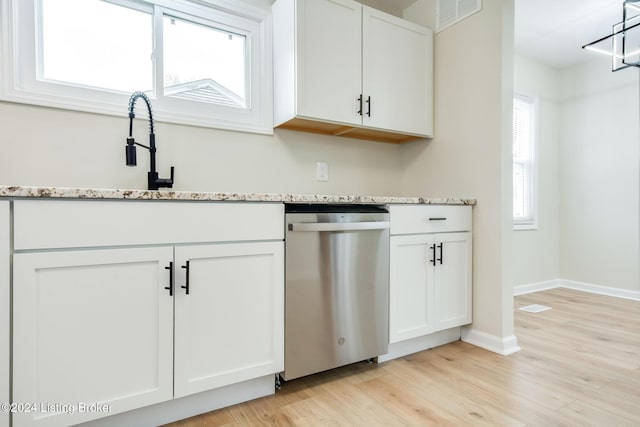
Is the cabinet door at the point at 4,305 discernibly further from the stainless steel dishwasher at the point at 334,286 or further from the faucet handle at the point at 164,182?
the stainless steel dishwasher at the point at 334,286

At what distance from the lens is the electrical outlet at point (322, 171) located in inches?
93.6

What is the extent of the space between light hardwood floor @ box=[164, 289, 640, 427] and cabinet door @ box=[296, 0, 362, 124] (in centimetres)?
145

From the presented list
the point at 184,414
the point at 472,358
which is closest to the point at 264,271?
the point at 184,414

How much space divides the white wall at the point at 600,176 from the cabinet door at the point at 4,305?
4.58 metres

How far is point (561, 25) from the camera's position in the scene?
2.98 m

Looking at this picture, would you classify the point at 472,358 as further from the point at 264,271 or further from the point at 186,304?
the point at 186,304

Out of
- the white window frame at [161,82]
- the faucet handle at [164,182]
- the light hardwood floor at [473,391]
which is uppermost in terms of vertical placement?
the white window frame at [161,82]

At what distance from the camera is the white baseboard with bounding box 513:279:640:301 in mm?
3373

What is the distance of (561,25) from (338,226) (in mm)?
2927

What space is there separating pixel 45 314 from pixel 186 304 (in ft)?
1.39

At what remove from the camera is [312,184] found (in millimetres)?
2354

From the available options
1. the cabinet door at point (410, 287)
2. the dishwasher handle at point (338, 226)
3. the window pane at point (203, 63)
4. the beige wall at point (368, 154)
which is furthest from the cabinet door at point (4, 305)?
the cabinet door at point (410, 287)

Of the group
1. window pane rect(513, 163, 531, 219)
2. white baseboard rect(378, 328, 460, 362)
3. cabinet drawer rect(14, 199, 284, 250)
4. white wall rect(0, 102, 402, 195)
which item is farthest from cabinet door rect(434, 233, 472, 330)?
window pane rect(513, 163, 531, 219)

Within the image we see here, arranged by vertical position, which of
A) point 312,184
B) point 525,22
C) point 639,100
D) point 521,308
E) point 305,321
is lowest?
point 521,308
